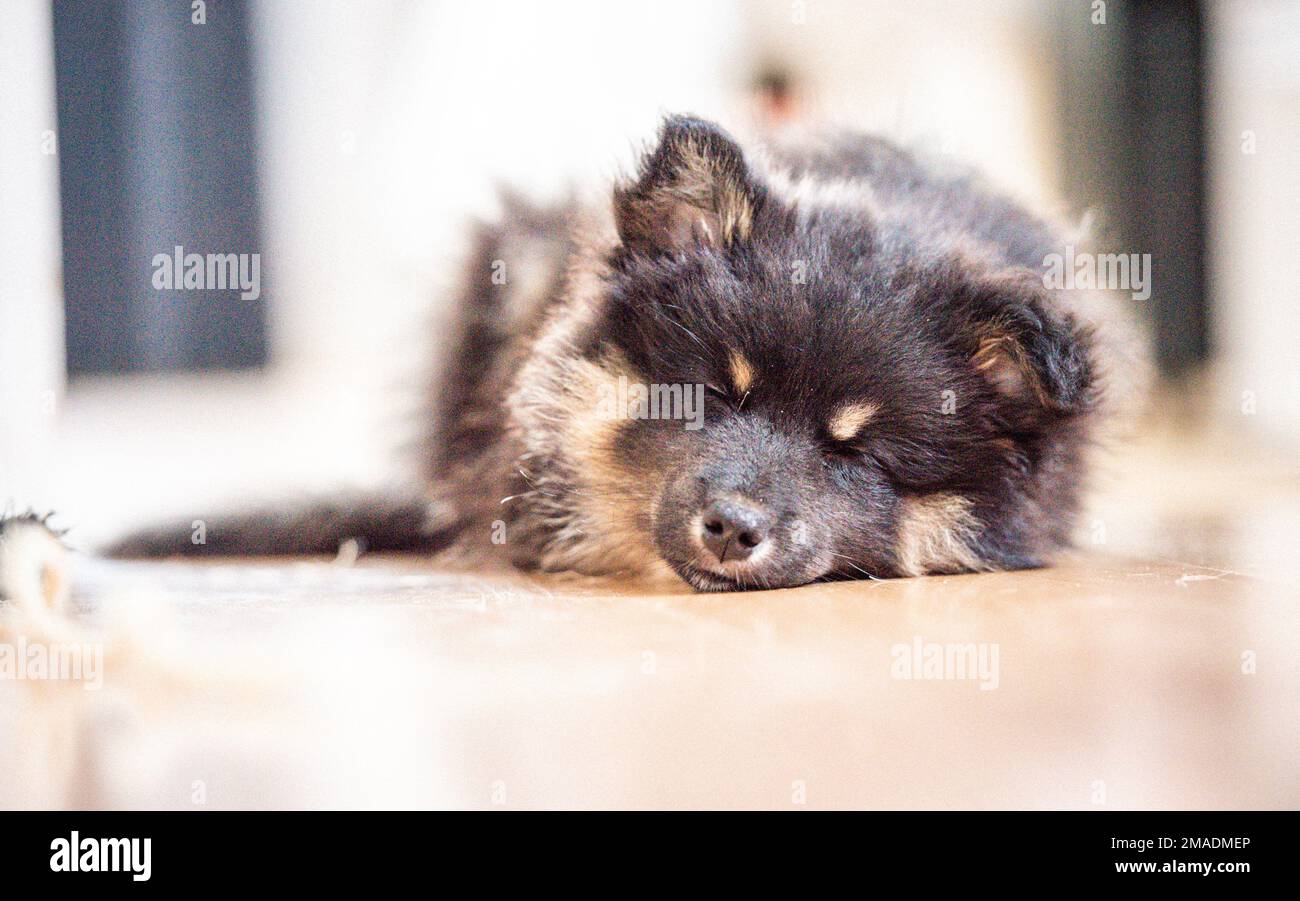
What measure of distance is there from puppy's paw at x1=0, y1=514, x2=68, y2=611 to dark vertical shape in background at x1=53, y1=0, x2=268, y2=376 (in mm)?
1095

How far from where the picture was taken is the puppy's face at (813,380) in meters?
2.14

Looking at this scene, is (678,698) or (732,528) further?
(732,528)

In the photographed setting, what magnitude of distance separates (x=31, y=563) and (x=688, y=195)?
148 cm

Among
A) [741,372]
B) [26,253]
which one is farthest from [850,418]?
[26,253]

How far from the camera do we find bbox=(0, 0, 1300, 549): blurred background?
3.05 metres

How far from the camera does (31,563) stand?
6.63 ft

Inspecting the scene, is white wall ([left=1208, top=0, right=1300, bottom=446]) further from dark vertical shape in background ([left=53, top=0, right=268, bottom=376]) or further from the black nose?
dark vertical shape in background ([left=53, top=0, right=268, bottom=376])

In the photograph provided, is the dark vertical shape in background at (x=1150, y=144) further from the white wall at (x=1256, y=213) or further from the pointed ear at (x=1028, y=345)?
the pointed ear at (x=1028, y=345)

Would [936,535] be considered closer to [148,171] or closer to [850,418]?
[850,418]

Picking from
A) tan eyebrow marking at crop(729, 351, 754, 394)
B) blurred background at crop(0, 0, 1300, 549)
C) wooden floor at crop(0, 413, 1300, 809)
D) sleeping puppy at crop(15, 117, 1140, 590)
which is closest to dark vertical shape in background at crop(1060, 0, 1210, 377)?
blurred background at crop(0, 0, 1300, 549)

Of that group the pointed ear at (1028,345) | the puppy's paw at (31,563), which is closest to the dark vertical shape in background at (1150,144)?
the pointed ear at (1028,345)

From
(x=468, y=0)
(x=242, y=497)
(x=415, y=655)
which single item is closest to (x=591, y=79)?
(x=468, y=0)

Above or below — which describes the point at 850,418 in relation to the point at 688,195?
below
